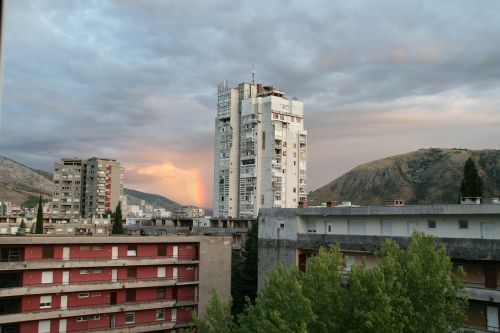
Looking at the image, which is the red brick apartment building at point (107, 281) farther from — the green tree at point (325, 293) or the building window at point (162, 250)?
the green tree at point (325, 293)

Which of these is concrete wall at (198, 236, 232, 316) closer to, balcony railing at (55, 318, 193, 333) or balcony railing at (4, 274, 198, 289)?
balcony railing at (4, 274, 198, 289)

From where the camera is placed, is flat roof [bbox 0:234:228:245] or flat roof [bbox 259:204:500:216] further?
flat roof [bbox 0:234:228:245]

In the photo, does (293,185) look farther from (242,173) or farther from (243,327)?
(243,327)

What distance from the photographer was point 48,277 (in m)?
39.7

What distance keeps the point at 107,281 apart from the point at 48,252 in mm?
5759

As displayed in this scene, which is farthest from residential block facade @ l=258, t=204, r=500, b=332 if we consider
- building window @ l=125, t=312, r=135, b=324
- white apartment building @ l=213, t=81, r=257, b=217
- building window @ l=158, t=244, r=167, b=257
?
white apartment building @ l=213, t=81, r=257, b=217

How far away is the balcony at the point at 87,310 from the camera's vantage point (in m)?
37.3

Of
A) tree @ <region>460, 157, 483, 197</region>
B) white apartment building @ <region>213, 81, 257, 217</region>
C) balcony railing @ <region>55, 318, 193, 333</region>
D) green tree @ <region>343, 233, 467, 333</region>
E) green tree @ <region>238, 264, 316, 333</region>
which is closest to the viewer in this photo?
green tree @ <region>343, 233, 467, 333</region>

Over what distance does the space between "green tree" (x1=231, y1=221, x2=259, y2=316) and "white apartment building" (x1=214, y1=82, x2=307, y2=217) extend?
3443 cm

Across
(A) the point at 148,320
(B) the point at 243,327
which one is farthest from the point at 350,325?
(A) the point at 148,320

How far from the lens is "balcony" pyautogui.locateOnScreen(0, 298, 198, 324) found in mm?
37281

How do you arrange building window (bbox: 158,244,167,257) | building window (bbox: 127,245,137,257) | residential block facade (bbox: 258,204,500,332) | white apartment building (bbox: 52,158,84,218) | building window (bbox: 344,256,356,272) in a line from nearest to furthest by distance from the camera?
residential block facade (bbox: 258,204,500,332) < building window (bbox: 344,256,356,272) < building window (bbox: 127,245,137,257) < building window (bbox: 158,244,167,257) < white apartment building (bbox: 52,158,84,218)

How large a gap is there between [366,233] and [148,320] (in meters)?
22.0

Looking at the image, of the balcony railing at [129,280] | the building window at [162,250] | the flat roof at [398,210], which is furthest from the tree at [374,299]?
the building window at [162,250]
